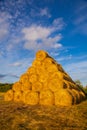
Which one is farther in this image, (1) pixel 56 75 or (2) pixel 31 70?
(2) pixel 31 70

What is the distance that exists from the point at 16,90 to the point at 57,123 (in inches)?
423

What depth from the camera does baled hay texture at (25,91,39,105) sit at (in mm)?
18734

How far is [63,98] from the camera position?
17.6m

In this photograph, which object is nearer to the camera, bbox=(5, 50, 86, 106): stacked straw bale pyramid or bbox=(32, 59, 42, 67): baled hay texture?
bbox=(5, 50, 86, 106): stacked straw bale pyramid

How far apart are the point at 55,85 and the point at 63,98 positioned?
1.84 m

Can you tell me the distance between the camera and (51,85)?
63.7 ft

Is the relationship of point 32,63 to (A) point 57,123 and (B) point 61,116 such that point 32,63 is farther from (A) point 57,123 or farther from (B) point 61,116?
(A) point 57,123

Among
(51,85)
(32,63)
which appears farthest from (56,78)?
(32,63)

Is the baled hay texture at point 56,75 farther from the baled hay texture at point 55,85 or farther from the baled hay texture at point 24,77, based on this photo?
the baled hay texture at point 24,77

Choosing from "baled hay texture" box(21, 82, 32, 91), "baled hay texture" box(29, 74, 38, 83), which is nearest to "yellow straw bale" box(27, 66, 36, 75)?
"baled hay texture" box(29, 74, 38, 83)

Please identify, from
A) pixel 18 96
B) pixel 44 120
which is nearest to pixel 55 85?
pixel 18 96

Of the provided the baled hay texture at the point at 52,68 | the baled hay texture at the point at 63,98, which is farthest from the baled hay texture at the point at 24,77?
the baled hay texture at the point at 63,98

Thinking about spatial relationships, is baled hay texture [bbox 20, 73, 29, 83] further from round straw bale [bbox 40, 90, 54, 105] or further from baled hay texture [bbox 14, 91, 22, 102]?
round straw bale [bbox 40, 90, 54, 105]

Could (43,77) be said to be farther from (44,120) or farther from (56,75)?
(44,120)
